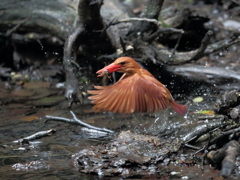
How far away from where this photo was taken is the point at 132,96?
3.61 meters

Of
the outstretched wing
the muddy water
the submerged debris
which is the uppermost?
the outstretched wing

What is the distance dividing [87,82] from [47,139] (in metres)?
1.92

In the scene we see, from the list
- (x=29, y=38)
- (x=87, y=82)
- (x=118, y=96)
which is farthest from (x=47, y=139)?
(x=29, y=38)

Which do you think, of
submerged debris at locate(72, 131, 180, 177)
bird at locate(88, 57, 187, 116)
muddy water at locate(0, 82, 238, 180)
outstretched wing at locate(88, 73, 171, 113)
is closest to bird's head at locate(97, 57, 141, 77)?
bird at locate(88, 57, 187, 116)

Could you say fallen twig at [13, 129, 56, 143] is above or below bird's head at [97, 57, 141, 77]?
below

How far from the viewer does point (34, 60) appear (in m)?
6.96

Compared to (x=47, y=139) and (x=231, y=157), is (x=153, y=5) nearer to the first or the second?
(x=47, y=139)

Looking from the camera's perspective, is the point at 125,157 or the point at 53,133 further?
the point at 53,133

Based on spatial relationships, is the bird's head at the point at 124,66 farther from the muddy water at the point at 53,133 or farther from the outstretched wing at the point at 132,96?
the muddy water at the point at 53,133

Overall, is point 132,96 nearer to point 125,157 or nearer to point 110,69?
point 110,69

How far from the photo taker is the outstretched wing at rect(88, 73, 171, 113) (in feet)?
11.6

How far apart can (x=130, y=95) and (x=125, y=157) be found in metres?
0.77

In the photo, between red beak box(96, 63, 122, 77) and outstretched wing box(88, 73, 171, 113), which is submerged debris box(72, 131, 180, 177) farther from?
red beak box(96, 63, 122, 77)

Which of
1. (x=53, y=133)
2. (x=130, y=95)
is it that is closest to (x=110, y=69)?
(x=130, y=95)
